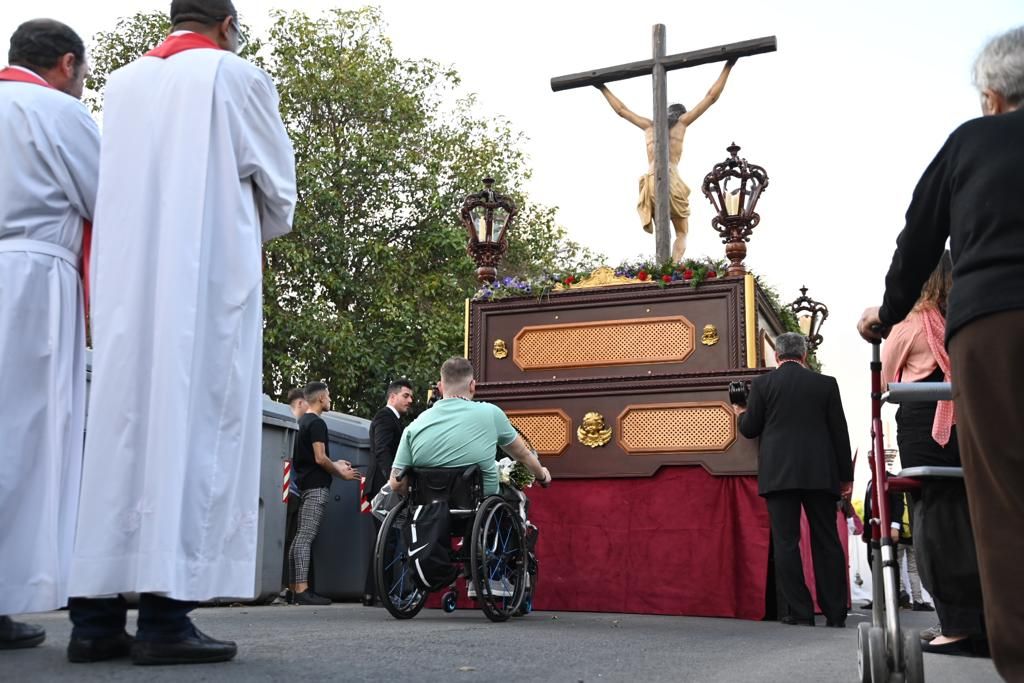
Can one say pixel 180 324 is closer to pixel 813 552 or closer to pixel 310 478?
pixel 813 552

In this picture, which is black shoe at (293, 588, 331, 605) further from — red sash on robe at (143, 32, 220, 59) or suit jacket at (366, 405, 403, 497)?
red sash on robe at (143, 32, 220, 59)

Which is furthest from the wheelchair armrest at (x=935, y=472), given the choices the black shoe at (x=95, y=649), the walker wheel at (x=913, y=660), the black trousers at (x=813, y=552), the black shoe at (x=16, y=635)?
the black trousers at (x=813, y=552)

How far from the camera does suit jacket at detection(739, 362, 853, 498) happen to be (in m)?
7.68

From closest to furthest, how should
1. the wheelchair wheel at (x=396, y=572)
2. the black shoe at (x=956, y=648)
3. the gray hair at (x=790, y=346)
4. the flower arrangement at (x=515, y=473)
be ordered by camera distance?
1. the black shoe at (x=956, y=648)
2. the wheelchair wheel at (x=396, y=572)
3. the flower arrangement at (x=515, y=473)
4. the gray hair at (x=790, y=346)

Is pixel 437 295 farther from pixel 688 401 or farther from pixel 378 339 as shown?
pixel 688 401

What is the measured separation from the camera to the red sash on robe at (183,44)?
3.87 m

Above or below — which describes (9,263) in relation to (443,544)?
above

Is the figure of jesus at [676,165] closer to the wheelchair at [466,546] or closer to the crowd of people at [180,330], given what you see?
the wheelchair at [466,546]

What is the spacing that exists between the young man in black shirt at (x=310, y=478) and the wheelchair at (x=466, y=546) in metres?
2.65

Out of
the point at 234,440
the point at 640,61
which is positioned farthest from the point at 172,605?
the point at 640,61

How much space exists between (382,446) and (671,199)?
4.14 meters

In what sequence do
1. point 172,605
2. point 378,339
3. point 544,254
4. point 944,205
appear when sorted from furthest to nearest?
point 544,254, point 378,339, point 172,605, point 944,205

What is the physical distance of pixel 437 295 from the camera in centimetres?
2198

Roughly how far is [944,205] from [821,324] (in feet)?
34.8
